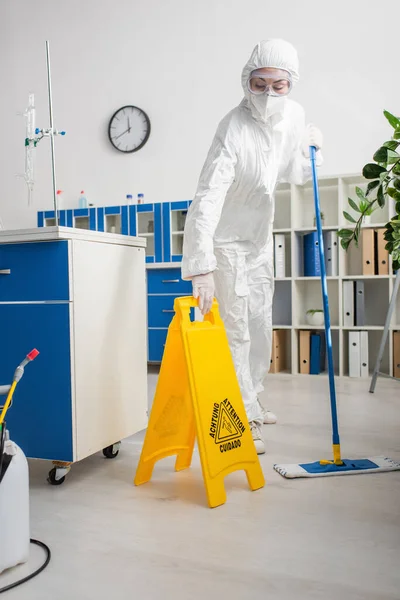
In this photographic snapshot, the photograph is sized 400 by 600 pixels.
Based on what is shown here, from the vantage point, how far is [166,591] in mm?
1202

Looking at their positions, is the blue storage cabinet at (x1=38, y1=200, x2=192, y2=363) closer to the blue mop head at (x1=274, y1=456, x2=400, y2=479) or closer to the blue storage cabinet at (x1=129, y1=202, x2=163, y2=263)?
the blue storage cabinet at (x1=129, y1=202, x2=163, y2=263)

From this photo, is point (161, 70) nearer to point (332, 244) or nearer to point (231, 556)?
point (332, 244)

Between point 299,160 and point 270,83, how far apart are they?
49cm

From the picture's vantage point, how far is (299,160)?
245 centimetres

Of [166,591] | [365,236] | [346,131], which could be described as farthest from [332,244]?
[166,591]

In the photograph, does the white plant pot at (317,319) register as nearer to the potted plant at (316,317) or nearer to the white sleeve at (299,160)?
the potted plant at (316,317)

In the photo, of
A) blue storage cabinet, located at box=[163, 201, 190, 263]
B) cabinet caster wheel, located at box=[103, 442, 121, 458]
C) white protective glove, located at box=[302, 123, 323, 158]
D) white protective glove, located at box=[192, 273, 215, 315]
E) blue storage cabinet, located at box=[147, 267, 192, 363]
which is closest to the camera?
white protective glove, located at box=[192, 273, 215, 315]

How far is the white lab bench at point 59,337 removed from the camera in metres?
1.77

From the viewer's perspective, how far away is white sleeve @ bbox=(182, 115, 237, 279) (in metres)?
1.85

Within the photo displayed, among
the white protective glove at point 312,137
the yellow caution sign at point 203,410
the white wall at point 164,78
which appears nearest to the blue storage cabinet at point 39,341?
the yellow caution sign at point 203,410

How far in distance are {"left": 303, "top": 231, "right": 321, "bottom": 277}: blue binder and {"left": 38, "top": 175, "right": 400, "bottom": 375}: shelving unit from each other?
0.04m

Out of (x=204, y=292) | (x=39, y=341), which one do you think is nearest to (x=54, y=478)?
(x=39, y=341)

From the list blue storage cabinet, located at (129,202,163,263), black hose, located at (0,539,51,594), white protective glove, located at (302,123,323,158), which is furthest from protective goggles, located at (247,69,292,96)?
blue storage cabinet, located at (129,202,163,263)

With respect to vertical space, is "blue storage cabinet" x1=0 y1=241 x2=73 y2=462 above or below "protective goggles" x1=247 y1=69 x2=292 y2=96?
below
